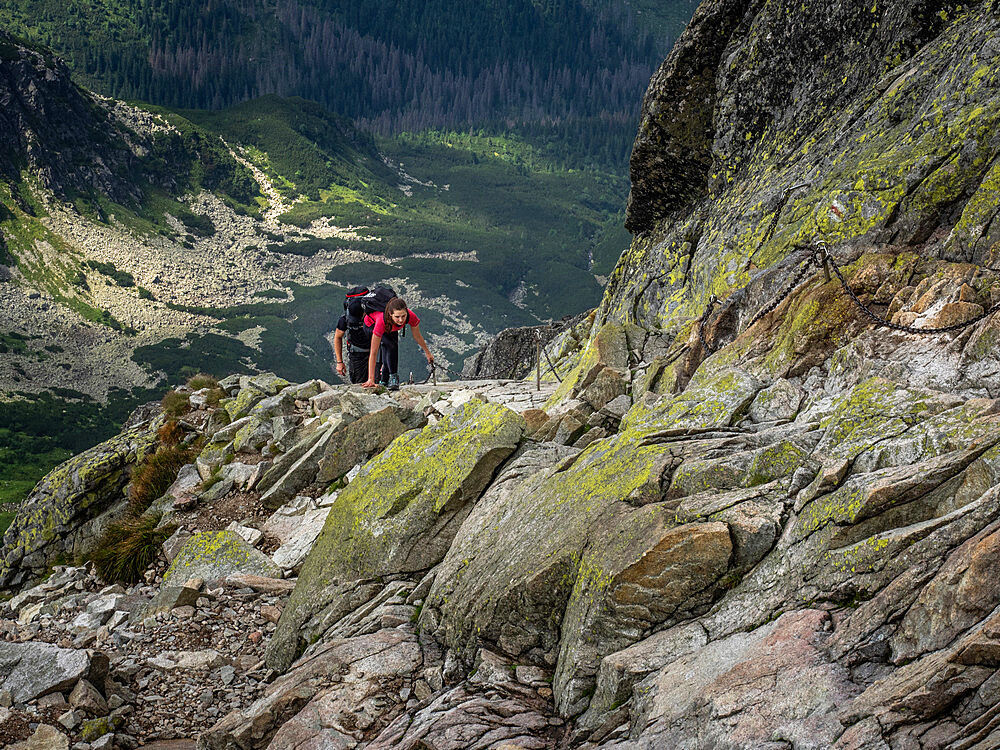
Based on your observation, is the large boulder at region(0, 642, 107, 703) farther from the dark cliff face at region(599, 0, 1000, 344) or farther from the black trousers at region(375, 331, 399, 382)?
the dark cliff face at region(599, 0, 1000, 344)

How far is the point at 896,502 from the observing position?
7.21 metres

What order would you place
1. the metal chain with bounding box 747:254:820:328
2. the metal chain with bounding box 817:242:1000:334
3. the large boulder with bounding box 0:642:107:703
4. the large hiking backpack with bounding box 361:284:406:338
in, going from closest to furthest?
the metal chain with bounding box 817:242:1000:334
the large boulder with bounding box 0:642:107:703
the metal chain with bounding box 747:254:820:328
the large hiking backpack with bounding box 361:284:406:338

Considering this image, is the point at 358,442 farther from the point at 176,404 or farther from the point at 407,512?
the point at 176,404

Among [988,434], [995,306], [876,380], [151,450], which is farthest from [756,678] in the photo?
[151,450]

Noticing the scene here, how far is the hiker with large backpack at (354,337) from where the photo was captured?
75.3ft

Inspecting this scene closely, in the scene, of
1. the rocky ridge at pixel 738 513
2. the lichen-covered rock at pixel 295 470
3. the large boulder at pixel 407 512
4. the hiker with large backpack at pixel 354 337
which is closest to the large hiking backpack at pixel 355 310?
the hiker with large backpack at pixel 354 337

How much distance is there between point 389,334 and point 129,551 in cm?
995

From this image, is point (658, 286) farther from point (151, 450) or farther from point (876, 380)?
point (151, 450)

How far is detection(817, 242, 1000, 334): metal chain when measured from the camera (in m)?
9.21

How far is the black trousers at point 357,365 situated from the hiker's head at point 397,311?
3.75 meters

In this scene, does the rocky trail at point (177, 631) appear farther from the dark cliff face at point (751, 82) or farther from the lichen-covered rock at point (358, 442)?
the dark cliff face at point (751, 82)

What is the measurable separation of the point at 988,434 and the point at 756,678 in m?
3.52

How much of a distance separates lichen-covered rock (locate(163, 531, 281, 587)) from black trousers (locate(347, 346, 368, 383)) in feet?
32.7

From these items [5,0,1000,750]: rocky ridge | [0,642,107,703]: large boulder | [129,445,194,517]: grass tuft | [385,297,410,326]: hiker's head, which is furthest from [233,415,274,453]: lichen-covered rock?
[0,642,107,703]: large boulder
